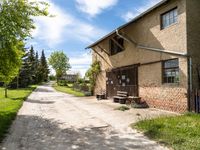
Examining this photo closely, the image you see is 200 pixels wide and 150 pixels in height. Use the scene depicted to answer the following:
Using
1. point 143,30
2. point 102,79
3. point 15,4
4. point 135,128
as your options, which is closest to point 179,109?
point 135,128

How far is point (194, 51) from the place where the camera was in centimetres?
1324

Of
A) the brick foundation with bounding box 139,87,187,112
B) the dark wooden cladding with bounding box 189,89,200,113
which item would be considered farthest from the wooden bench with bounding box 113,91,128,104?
the dark wooden cladding with bounding box 189,89,200,113

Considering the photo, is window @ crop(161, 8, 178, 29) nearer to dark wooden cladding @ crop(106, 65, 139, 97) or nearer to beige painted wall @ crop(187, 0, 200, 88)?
beige painted wall @ crop(187, 0, 200, 88)

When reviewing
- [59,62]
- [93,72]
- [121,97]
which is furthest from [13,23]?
[59,62]

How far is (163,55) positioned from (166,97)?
2.35 m

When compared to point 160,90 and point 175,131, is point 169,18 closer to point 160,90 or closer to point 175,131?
point 160,90

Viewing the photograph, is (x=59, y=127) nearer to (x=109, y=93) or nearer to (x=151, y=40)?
(x=151, y=40)

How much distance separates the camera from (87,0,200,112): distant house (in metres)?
13.2

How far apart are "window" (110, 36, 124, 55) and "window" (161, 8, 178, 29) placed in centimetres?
574

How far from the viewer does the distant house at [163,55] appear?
43.3 ft

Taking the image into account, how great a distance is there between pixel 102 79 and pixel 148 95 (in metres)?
9.88

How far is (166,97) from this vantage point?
14.6 metres

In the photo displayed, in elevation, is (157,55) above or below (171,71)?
above

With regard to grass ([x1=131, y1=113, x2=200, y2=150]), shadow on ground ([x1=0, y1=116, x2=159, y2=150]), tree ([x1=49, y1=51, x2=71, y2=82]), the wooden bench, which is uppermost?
tree ([x1=49, y1=51, x2=71, y2=82])
